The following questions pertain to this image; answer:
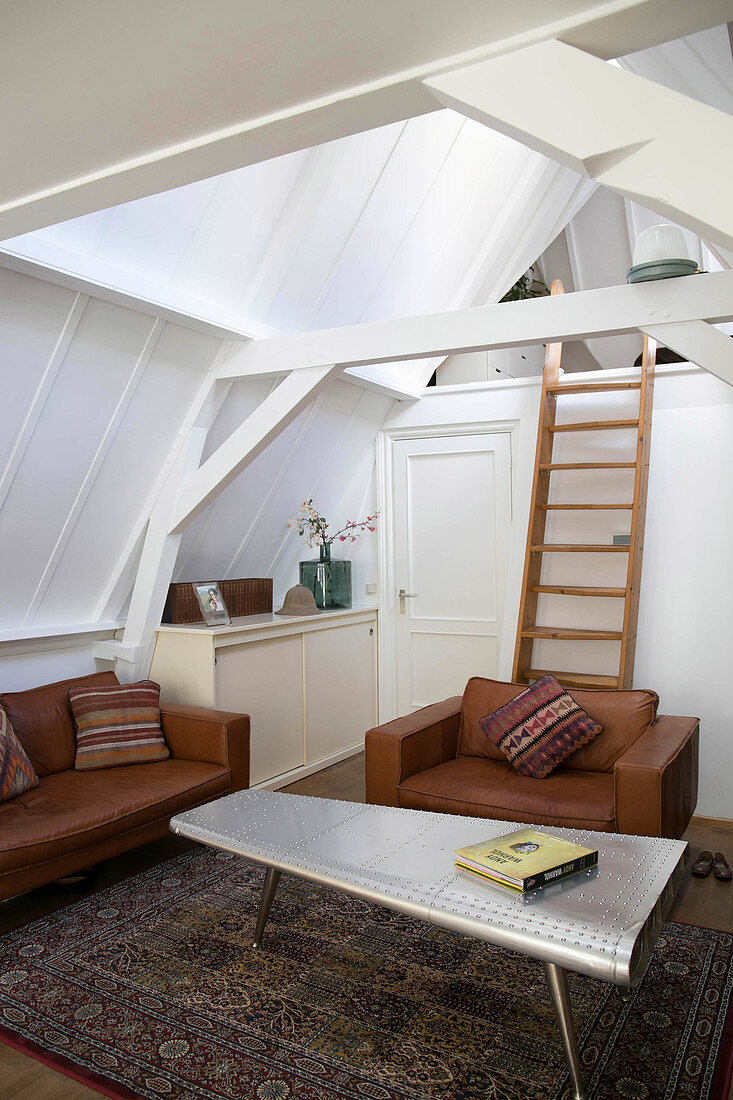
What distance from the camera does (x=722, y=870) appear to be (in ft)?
10.0

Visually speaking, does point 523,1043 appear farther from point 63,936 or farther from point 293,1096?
point 63,936

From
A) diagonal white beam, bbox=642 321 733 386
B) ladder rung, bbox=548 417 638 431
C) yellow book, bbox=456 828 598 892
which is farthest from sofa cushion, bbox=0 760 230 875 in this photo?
diagonal white beam, bbox=642 321 733 386

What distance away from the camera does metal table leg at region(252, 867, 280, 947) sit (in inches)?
99.2

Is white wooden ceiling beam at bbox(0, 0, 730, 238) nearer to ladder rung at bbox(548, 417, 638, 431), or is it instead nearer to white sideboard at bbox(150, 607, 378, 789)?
white sideboard at bbox(150, 607, 378, 789)

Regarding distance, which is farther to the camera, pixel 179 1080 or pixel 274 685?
pixel 274 685

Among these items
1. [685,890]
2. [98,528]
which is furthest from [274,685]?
[685,890]

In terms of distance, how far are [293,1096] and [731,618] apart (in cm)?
292

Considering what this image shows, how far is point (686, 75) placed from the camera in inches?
112

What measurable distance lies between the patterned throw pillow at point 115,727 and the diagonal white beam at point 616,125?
276cm

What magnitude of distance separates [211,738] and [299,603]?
46.8 inches

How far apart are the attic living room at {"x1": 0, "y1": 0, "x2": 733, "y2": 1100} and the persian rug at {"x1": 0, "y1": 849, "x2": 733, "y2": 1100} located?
14mm

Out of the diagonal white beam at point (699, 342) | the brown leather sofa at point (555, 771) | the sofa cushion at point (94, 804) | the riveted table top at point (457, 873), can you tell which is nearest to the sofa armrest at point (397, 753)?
the brown leather sofa at point (555, 771)

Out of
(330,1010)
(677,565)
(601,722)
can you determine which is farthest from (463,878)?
(677,565)

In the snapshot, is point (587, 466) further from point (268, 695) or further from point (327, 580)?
point (268, 695)
